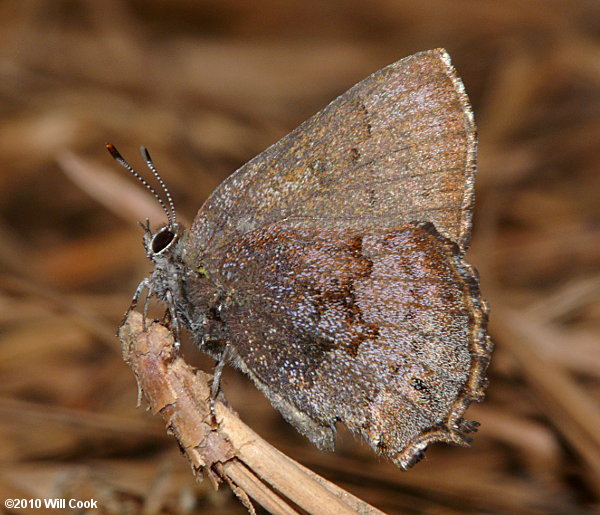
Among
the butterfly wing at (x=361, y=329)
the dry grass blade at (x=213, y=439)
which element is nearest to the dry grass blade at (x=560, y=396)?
the butterfly wing at (x=361, y=329)

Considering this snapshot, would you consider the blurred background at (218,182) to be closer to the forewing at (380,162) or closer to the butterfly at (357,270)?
the butterfly at (357,270)

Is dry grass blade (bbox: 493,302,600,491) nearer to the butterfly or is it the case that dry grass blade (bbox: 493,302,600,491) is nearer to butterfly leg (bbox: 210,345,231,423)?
the butterfly

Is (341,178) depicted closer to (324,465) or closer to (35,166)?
(324,465)

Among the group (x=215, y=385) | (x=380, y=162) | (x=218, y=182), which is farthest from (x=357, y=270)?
(x=218, y=182)

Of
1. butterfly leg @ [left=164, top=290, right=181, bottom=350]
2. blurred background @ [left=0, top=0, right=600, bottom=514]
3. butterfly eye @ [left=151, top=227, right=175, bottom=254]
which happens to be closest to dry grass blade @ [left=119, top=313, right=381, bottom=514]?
butterfly leg @ [left=164, top=290, right=181, bottom=350]

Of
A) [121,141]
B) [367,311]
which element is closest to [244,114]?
[121,141]

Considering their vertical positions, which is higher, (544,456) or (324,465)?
(544,456)

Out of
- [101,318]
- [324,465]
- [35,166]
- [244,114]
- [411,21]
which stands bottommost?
[324,465]

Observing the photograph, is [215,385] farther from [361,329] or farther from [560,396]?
[560,396]
